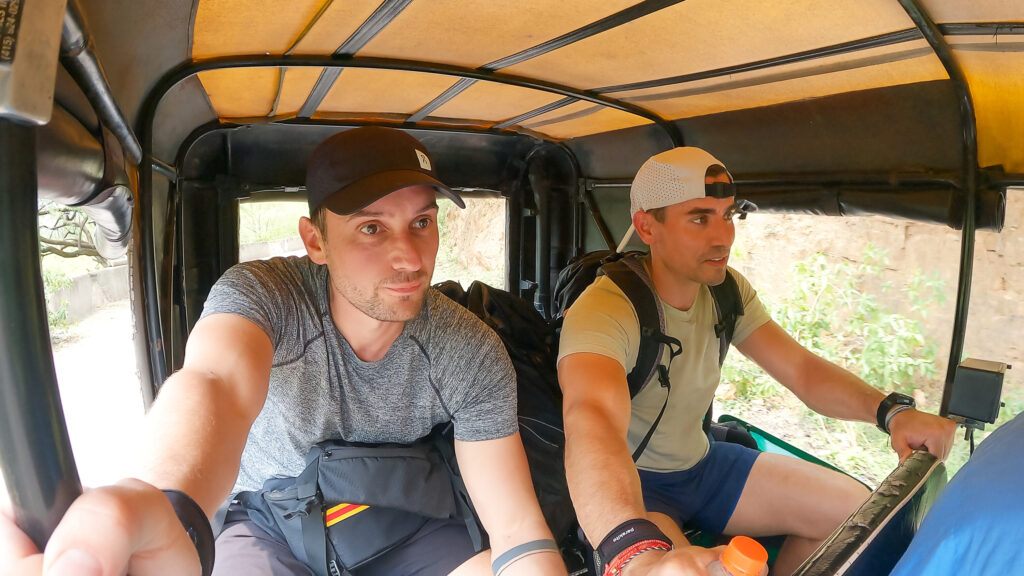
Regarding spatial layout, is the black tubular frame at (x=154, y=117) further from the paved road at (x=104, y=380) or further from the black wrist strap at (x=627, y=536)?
the black wrist strap at (x=627, y=536)

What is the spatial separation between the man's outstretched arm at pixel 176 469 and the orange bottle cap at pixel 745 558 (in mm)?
680

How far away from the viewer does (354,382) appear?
1.84 metres

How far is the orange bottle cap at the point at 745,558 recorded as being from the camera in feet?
2.70

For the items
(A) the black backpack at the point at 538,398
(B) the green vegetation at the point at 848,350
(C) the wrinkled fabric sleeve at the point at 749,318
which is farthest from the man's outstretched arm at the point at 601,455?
(B) the green vegetation at the point at 848,350

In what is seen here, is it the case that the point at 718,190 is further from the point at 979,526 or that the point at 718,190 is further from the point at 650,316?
the point at 979,526

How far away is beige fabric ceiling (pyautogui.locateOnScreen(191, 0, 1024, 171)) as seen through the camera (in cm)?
170

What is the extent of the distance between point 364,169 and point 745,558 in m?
1.34

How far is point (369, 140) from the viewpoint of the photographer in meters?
1.78

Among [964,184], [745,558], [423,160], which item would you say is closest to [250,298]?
[423,160]

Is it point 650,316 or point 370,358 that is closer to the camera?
point 370,358

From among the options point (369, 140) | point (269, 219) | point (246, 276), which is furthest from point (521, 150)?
point (246, 276)

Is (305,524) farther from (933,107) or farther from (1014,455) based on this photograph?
(933,107)

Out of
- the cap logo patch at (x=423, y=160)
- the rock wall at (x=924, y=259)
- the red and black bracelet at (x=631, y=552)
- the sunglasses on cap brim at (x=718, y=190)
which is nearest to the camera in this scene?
the red and black bracelet at (x=631, y=552)

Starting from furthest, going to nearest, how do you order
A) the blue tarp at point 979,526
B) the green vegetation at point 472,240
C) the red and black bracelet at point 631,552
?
the green vegetation at point 472,240, the red and black bracelet at point 631,552, the blue tarp at point 979,526
